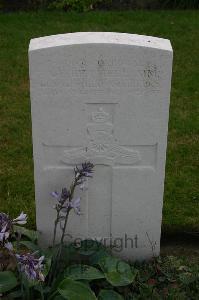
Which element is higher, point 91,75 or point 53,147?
point 91,75

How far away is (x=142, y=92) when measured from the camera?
3160 millimetres

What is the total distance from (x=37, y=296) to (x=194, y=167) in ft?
6.66

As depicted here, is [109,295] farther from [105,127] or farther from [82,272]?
[105,127]

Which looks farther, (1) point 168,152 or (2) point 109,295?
(1) point 168,152

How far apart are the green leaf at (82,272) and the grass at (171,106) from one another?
796 millimetres

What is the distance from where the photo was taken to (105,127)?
3248mm

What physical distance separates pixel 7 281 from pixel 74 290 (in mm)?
364

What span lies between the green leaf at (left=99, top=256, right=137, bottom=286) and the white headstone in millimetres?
233

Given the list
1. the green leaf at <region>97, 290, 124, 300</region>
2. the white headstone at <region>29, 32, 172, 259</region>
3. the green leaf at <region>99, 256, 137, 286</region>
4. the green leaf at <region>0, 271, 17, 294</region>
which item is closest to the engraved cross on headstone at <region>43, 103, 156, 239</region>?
the white headstone at <region>29, 32, 172, 259</region>

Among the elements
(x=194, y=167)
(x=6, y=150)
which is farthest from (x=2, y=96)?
(x=194, y=167)

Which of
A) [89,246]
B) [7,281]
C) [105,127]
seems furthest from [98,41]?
[7,281]

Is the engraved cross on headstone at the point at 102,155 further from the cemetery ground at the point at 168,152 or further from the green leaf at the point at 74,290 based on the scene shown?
the green leaf at the point at 74,290

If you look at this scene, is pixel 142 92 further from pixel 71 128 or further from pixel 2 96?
pixel 2 96

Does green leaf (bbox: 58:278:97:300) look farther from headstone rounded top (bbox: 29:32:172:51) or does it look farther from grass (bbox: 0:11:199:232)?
headstone rounded top (bbox: 29:32:172:51)
